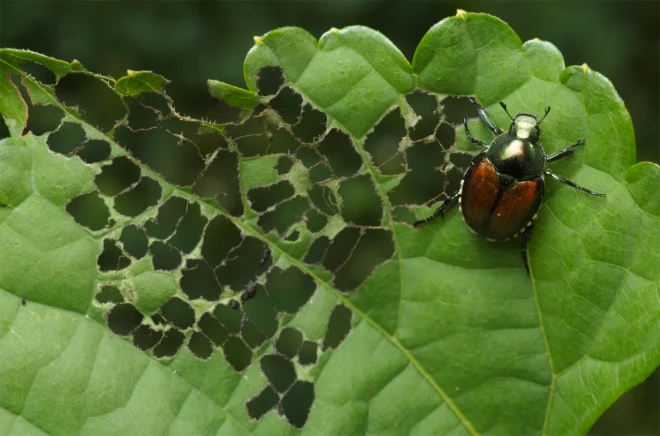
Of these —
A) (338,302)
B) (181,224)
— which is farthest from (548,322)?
(181,224)

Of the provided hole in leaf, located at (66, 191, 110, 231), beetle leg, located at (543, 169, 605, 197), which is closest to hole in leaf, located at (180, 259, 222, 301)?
hole in leaf, located at (66, 191, 110, 231)

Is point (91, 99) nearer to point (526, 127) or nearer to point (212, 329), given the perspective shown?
point (212, 329)

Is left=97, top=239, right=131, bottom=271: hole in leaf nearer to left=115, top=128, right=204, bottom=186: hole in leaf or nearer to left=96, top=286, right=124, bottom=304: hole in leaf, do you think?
left=96, top=286, right=124, bottom=304: hole in leaf

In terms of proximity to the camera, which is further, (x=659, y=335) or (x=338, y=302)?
(x=338, y=302)

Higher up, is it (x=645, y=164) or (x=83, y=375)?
(x=645, y=164)

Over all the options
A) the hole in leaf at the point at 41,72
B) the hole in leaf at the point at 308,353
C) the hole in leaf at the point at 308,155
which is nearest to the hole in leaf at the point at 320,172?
the hole in leaf at the point at 308,155

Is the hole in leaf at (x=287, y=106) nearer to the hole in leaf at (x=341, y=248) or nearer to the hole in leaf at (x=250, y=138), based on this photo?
the hole in leaf at (x=250, y=138)

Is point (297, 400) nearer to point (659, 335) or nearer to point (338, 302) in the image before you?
point (338, 302)

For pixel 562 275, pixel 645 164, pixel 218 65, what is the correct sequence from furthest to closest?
pixel 218 65, pixel 562 275, pixel 645 164
